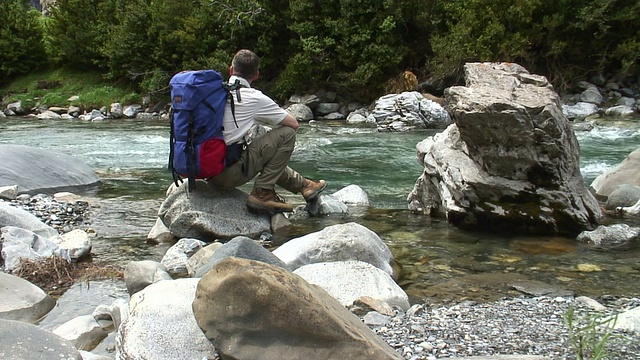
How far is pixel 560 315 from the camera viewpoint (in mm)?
3492

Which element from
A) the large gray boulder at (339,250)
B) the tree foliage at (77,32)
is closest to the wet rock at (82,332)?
the large gray boulder at (339,250)

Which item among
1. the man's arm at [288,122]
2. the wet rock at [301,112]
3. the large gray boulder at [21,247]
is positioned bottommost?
the wet rock at [301,112]

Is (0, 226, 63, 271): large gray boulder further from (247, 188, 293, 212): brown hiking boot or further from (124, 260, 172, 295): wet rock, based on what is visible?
(247, 188, 293, 212): brown hiking boot

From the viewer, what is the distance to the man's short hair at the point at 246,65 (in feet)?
18.0

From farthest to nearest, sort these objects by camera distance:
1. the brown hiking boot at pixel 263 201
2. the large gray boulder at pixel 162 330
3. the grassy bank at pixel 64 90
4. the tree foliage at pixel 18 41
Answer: the tree foliage at pixel 18 41, the grassy bank at pixel 64 90, the brown hiking boot at pixel 263 201, the large gray boulder at pixel 162 330

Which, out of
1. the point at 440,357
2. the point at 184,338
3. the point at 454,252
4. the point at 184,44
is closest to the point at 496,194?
the point at 454,252

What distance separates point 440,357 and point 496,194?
126 inches

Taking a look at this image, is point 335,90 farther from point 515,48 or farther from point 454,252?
point 454,252

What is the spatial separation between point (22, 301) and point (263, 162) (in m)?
2.50

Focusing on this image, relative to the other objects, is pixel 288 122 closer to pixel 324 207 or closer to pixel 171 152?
pixel 171 152

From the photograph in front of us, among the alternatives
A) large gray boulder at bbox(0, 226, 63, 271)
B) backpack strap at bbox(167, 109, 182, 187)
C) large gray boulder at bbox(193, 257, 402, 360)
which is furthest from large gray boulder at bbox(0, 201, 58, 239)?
large gray boulder at bbox(193, 257, 402, 360)

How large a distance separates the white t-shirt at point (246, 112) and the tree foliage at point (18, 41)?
32403 mm

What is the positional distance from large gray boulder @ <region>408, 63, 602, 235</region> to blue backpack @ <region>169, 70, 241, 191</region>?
2115 mm

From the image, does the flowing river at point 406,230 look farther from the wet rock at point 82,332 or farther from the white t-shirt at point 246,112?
the wet rock at point 82,332
